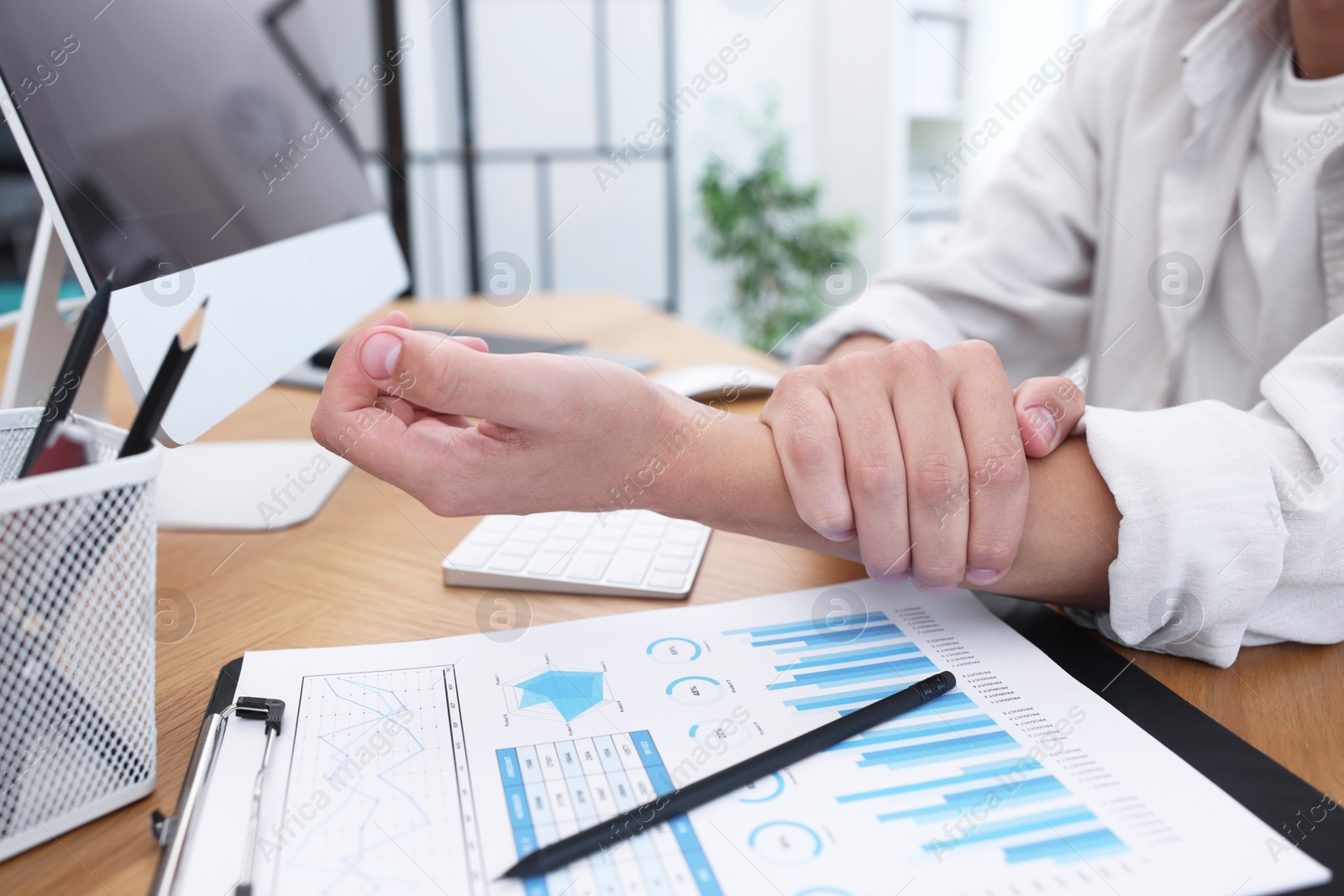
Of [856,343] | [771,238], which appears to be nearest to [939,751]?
[856,343]

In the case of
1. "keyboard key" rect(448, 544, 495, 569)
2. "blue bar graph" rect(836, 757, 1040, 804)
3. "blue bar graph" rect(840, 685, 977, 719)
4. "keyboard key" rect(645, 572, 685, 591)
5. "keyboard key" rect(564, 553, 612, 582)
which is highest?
"keyboard key" rect(448, 544, 495, 569)

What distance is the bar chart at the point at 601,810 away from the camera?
29 cm

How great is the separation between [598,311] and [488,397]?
1207mm

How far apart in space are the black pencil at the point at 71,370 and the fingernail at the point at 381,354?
4.4 inches

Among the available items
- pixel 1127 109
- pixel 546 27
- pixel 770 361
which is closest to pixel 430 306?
pixel 770 361

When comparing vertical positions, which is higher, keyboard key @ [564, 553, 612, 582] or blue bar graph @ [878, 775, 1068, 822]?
keyboard key @ [564, 553, 612, 582]

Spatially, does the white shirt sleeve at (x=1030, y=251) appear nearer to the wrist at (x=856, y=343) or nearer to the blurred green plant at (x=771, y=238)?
the wrist at (x=856, y=343)

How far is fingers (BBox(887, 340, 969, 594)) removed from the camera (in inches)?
17.4

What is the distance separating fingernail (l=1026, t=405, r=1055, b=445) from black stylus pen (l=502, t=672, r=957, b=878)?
0.15m

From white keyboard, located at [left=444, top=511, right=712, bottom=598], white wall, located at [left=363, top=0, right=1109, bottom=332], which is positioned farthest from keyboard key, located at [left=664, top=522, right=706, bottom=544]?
white wall, located at [left=363, top=0, right=1109, bottom=332]

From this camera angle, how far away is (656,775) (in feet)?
1.13

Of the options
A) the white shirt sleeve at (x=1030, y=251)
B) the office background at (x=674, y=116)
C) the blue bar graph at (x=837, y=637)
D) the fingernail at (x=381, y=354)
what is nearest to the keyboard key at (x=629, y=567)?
the blue bar graph at (x=837, y=637)

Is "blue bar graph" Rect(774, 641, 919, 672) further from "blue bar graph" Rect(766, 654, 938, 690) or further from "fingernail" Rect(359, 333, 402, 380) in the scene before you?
"fingernail" Rect(359, 333, 402, 380)

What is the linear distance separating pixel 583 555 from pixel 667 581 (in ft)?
0.21
